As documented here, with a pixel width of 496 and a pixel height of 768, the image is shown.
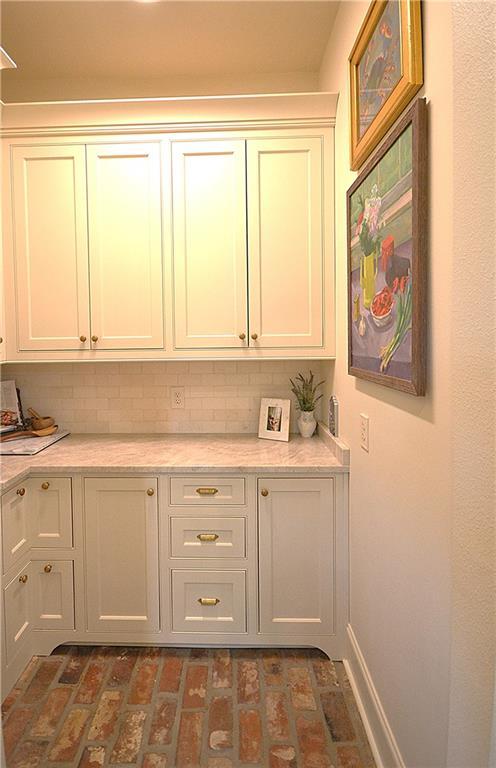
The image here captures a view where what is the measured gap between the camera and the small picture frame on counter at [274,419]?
2436 millimetres

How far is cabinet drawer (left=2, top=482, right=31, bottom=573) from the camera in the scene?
6.00ft

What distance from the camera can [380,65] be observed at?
4.33 feet

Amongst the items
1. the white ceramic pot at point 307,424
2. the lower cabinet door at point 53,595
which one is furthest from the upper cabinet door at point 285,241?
the lower cabinet door at point 53,595

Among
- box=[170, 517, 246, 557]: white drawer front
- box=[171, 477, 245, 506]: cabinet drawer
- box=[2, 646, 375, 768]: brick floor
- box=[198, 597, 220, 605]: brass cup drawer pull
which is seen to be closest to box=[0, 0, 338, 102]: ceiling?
box=[171, 477, 245, 506]: cabinet drawer

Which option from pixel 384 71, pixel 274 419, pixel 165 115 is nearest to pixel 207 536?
pixel 274 419

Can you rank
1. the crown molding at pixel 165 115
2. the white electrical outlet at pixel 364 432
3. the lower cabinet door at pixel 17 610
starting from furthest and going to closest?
the crown molding at pixel 165 115 → the lower cabinet door at pixel 17 610 → the white electrical outlet at pixel 364 432

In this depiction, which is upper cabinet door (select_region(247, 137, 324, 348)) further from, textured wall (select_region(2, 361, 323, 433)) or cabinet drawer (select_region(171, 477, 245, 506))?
cabinet drawer (select_region(171, 477, 245, 506))

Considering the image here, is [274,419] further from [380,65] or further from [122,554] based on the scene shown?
[380,65]

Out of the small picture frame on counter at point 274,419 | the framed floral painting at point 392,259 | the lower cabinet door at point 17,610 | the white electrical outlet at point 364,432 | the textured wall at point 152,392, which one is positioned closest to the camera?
the framed floral painting at point 392,259

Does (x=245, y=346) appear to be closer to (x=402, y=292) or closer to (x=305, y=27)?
(x=402, y=292)

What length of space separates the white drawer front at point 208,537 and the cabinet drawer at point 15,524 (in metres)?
0.66

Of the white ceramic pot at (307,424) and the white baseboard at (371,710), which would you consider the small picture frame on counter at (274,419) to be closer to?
the white ceramic pot at (307,424)

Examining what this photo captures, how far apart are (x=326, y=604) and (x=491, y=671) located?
119 cm

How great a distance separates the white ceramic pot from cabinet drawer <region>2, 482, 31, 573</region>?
1.40 m
